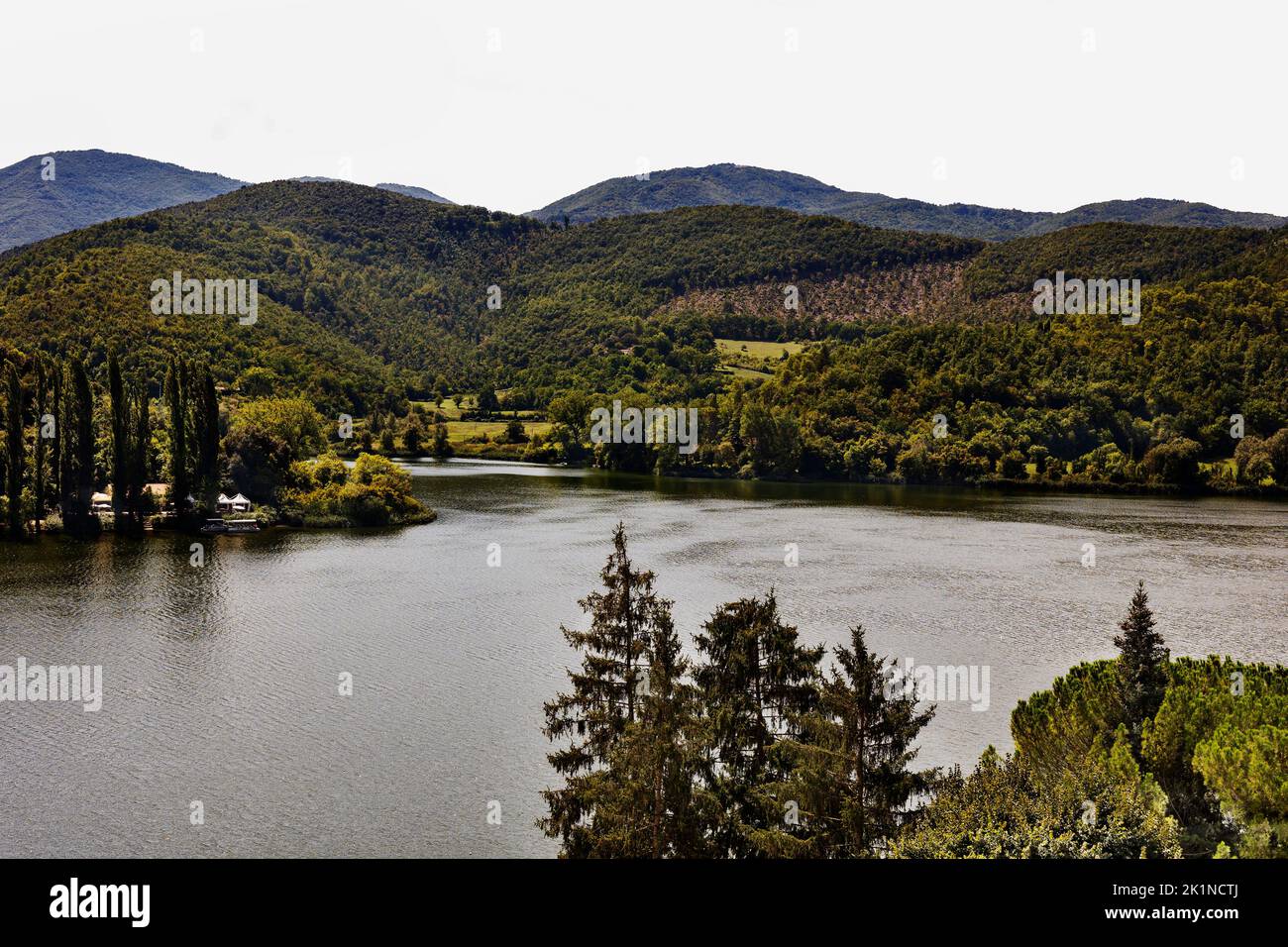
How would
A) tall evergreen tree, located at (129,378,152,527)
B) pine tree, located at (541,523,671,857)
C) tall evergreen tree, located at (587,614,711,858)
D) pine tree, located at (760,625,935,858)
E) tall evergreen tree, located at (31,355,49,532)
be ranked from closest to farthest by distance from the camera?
tall evergreen tree, located at (587,614,711,858), pine tree, located at (760,625,935,858), pine tree, located at (541,523,671,857), tall evergreen tree, located at (31,355,49,532), tall evergreen tree, located at (129,378,152,527)

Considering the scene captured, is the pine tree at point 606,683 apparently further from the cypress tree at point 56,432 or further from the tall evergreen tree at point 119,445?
the cypress tree at point 56,432

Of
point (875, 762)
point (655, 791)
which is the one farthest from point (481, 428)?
point (655, 791)

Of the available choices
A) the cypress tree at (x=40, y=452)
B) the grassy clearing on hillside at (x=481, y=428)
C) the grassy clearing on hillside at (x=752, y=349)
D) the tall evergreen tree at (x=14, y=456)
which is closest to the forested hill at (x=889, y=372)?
the grassy clearing on hillside at (x=752, y=349)

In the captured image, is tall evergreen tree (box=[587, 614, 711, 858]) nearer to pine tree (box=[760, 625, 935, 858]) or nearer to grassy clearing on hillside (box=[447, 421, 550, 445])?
pine tree (box=[760, 625, 935, 858])

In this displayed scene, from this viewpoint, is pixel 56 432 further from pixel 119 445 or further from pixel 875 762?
pixel 875 762

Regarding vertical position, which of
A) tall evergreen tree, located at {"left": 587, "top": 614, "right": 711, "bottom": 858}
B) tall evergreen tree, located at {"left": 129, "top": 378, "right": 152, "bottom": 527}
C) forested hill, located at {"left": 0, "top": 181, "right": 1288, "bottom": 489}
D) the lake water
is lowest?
the lake water

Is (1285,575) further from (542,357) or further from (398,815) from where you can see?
(542,357)

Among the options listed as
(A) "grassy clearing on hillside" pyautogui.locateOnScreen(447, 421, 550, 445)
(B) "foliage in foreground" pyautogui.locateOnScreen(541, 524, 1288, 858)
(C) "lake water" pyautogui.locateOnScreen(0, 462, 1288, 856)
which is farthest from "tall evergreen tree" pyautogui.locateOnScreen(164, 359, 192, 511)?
(A) "grassy clearing on hillside" pyautogui.locateOnScreen(447, 421, 550, 445)
